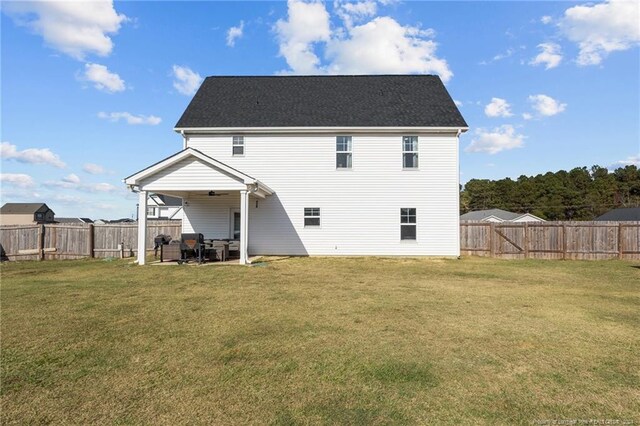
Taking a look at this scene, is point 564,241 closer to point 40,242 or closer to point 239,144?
point 239,144

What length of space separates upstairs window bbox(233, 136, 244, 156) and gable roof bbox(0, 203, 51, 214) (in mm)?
Answer: 65585

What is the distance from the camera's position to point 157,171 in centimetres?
1327

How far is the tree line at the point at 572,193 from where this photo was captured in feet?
223

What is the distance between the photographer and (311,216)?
653 inches

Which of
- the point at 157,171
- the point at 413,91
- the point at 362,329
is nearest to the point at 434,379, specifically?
the point at 362,329

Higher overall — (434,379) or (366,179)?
(366,179)

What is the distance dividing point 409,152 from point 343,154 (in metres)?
3.03

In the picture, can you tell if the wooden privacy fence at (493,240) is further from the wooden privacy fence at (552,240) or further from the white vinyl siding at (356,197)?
the white vinyl siding at (356,197)

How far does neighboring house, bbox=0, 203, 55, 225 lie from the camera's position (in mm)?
62406

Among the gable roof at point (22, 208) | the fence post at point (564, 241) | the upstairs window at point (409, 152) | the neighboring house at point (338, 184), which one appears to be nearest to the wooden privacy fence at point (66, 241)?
the neighboring house at point (338, 184)

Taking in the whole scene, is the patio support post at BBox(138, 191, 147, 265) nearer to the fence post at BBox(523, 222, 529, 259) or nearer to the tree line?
the fence post at BBox(523, 222, 529, 259)

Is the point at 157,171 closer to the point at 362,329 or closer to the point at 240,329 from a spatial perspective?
the point at 240,329

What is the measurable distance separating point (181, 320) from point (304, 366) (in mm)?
2885

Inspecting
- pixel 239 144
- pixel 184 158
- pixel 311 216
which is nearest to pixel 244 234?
pixel 184 158
